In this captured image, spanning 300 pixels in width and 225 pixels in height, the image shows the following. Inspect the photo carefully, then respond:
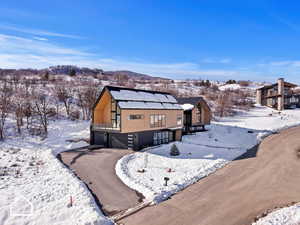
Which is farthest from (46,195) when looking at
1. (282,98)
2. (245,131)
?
(282,98)

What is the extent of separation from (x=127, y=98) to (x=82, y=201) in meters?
13.5

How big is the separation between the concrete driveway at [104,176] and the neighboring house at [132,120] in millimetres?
1813

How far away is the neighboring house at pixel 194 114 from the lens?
31.8m

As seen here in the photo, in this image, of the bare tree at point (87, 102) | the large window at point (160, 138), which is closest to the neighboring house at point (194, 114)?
the large window at point (160, 138)

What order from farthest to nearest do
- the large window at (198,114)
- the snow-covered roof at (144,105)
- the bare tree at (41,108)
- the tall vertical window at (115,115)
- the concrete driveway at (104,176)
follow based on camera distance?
1. the large window at (198,114)
2. the bare tree at (41,108)
3. the tall vertical window at (115,115)
4. the snow-covered roof at (144,105)
5. the concrete driveway at (104,176)

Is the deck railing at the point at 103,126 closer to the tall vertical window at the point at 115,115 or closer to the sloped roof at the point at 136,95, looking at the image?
the tall vertical window at the point at 115,115

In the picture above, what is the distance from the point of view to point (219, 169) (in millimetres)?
16828

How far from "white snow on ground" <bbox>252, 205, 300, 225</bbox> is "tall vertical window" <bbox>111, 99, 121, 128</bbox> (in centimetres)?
1594

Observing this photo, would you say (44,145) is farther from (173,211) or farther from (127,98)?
(173,211)

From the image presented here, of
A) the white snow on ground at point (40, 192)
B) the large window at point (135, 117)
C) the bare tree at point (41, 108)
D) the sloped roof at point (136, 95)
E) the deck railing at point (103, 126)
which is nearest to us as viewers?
the white snow on ground at point (40, 192)

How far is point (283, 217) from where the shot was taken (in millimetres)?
9133

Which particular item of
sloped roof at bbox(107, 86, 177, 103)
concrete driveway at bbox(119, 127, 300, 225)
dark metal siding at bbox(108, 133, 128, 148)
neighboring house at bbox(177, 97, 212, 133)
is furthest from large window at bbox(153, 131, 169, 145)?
concrete driveway at bbox(119, 127, 300, 225)

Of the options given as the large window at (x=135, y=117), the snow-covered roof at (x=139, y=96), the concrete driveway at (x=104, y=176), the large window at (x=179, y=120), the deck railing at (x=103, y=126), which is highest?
the snow-covered roof at (x=139, y=96)

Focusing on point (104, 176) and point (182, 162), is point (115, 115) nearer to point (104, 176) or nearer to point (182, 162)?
point (182, 162)
